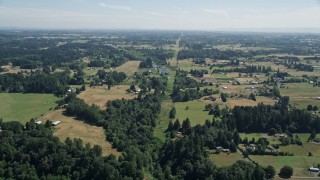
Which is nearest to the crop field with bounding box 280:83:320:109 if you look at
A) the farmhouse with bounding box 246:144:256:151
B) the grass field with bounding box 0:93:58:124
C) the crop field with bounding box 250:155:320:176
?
the farmhouse with bounding box 246:144:256:151

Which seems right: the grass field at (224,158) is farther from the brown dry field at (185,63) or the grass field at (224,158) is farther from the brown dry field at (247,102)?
the brown dry field at (185,63)

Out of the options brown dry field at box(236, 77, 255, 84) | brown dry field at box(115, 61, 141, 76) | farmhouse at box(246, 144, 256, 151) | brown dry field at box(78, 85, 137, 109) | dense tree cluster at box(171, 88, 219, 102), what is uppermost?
farmhouse at box(246, 144, 256, 151)

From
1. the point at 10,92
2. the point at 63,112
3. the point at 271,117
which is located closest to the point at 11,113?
the point at 63,112

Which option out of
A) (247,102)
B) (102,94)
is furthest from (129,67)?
(247,102)

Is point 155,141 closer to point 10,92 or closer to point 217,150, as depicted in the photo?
point 217,150

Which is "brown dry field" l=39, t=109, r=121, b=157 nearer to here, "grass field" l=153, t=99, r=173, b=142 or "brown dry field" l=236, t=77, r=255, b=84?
"grass field" l=153, t=99, r=173, b=142

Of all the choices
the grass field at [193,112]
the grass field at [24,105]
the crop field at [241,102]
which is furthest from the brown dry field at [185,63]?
the grass field at [24,105]

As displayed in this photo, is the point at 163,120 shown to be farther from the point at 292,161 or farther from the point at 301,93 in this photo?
the point at 301,93
